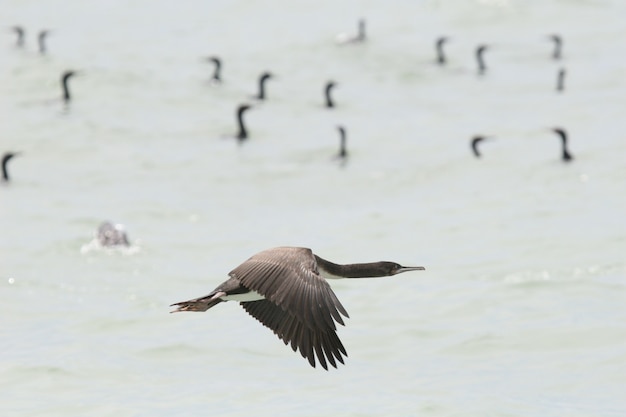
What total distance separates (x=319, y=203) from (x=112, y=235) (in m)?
4.51

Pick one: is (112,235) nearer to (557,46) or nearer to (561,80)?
(561,80)

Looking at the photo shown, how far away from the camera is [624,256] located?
696 inches

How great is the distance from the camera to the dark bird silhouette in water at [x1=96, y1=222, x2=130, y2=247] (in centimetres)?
1859

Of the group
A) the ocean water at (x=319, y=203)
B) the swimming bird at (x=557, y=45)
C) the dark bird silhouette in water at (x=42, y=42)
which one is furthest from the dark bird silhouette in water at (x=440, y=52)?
the dark bird silhouette in water at (x=42, y=42)

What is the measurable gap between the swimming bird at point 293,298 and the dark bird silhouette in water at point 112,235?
8535 mm

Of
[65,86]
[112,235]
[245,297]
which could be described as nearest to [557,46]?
[65,86]

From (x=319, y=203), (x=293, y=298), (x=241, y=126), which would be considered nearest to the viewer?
(x=293, y=298)

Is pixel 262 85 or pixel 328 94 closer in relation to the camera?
pixel 328 94

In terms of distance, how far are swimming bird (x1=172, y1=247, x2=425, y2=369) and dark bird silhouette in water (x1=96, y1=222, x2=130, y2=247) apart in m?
8.53

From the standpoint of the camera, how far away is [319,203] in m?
22.2

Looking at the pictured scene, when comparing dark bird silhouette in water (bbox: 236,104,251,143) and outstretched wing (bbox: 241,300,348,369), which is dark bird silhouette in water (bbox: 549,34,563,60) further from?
outstretched wing (bbox: 241,300,348,369)

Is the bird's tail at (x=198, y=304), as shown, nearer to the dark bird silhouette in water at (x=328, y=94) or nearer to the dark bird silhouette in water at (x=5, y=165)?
the dark bird silhouette in water at (x=5, y=165)

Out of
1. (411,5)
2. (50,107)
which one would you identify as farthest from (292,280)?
(411,5)

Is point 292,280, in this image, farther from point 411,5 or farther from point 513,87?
point 411,5
